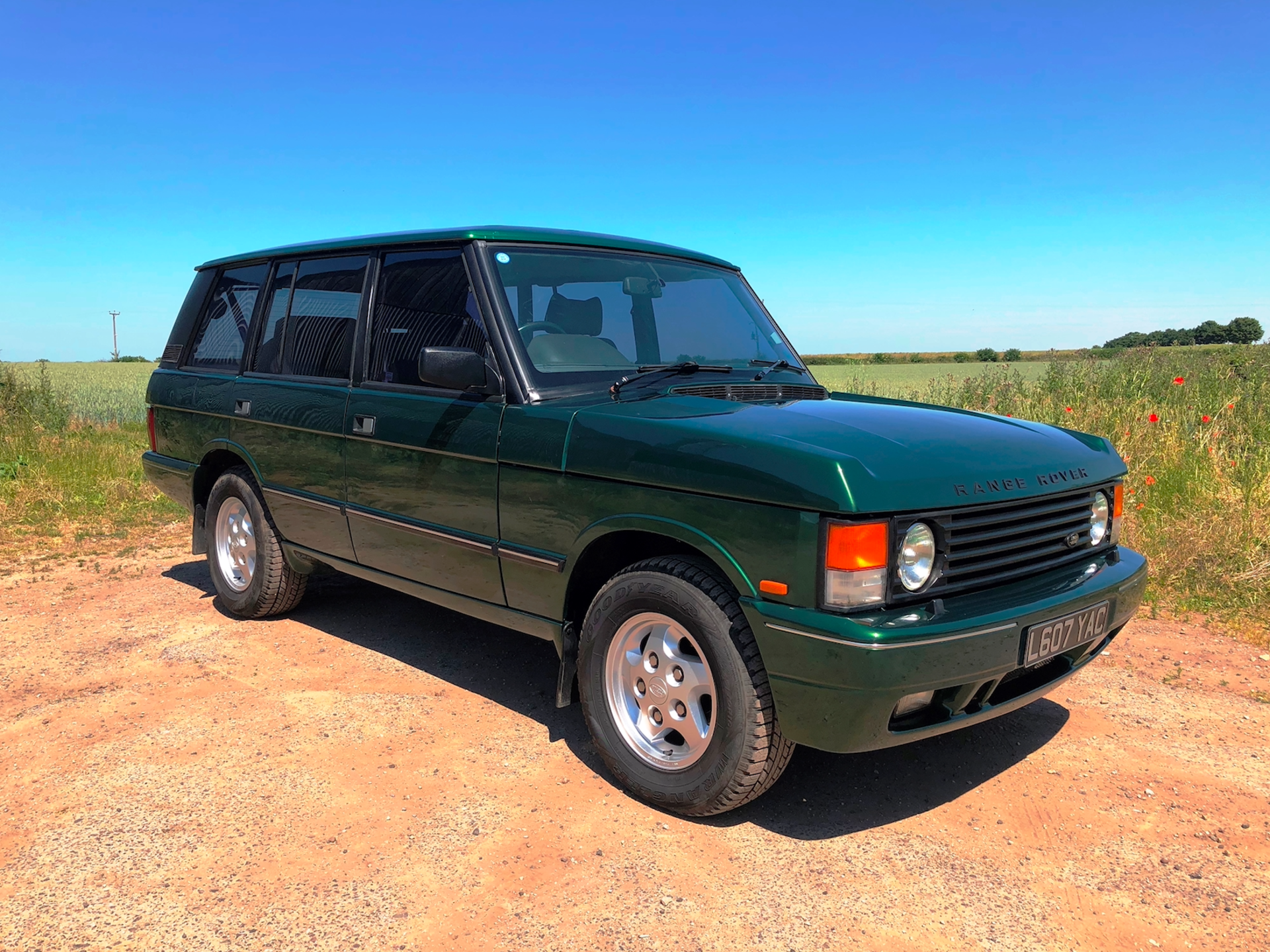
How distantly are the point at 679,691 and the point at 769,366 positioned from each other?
1.78m

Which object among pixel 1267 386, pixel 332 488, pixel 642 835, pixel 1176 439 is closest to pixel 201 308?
pixel 332 488

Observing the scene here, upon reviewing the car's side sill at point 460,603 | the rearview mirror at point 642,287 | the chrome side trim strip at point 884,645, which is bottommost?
the car's side sill at point 460,603

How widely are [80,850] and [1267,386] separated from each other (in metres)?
10.7

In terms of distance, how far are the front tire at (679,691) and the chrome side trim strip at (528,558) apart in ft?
0.73

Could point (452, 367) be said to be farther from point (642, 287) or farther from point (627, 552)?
point (642, 287)

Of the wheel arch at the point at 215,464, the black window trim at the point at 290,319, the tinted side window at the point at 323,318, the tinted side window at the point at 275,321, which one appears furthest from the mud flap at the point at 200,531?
the tinted side window at the point at 323,318

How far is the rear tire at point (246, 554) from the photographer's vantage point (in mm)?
5000

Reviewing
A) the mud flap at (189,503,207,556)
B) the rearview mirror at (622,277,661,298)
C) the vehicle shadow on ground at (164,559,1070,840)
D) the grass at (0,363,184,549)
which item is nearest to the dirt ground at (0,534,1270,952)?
the vehicle shadow on ground at (164,559,1070,840)

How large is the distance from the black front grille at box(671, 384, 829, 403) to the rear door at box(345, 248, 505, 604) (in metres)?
0.78

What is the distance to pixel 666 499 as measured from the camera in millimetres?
2926

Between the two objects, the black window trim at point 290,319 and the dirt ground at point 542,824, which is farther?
the black window trim at point 290,319

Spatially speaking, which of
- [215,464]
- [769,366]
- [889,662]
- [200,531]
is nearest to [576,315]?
[769,366]

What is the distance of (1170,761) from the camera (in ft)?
11.6

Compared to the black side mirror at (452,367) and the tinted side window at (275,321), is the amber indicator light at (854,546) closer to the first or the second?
the black side mirror at (452,367)
